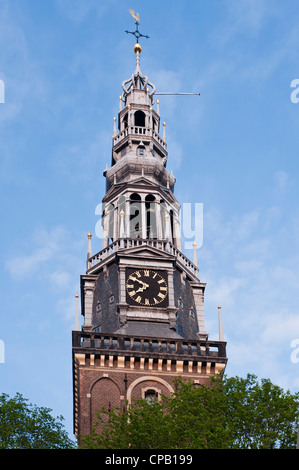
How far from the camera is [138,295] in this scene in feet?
237

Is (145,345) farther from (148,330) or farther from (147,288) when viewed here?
(147,288)

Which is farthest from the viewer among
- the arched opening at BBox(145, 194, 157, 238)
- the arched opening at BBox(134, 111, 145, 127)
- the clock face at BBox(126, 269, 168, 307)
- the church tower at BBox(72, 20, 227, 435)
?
the arched opening at BBox(134, 111, 145, 127)

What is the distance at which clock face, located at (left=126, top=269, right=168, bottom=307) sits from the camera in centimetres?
7206

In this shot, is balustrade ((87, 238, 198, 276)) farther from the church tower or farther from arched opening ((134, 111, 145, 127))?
arched opening ((134, 111, 145, 127))

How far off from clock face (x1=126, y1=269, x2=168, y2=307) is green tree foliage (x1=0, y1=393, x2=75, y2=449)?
55.1 ft

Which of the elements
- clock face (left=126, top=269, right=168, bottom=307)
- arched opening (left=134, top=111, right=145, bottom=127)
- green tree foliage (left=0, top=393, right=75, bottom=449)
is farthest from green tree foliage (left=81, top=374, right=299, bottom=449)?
arched opening (left=134, top=111, right=145, bottom=127)

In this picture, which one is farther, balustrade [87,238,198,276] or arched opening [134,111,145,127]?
arched opening [134,111,145,127]

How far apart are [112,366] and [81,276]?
1187cm

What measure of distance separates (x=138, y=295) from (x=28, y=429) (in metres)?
19.4

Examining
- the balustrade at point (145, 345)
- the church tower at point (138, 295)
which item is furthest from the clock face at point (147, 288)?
the balustrade at point (145, 345)

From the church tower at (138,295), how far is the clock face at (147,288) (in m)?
0.07

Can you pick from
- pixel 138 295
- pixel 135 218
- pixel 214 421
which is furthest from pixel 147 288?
pixel 214 421

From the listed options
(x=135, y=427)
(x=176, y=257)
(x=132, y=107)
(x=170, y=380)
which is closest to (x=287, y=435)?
(x=135, y=427)
